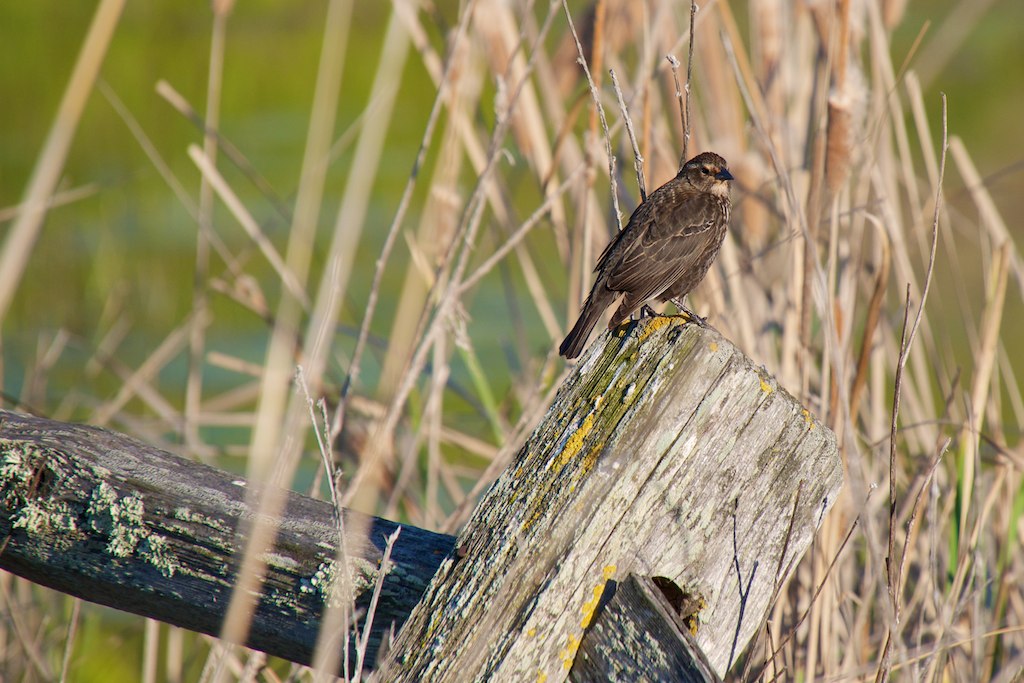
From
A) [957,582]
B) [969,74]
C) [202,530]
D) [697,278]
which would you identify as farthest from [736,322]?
[969,74]

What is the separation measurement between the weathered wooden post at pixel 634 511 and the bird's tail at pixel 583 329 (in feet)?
2.34

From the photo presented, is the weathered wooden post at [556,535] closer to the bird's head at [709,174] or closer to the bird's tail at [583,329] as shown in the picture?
the bird's tail at [583,329]

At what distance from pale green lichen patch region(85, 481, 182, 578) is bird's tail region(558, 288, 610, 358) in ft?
2.93

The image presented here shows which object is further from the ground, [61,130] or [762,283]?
[762,283]

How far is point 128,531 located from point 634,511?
0.69m

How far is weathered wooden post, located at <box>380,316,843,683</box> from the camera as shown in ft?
4.04

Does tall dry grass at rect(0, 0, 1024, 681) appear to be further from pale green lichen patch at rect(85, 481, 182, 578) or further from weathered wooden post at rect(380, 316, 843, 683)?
pale green lichen patch at rect(85, 481, 182, 578)

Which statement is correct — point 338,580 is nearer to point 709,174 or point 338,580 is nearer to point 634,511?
point 634,511

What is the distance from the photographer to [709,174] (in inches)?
108

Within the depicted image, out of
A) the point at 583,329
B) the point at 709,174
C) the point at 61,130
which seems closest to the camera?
the point at 61,130

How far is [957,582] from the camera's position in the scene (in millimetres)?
2152

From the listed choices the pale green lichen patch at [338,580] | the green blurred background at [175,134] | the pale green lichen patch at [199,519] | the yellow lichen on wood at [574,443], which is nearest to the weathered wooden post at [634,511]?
the yellow lichen on wood at [574,443]

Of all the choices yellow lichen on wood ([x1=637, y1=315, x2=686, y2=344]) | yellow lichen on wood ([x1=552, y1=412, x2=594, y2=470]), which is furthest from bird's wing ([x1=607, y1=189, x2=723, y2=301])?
yellow lichen on wood ([x1=552, y1=412, x2=594, y2=470])

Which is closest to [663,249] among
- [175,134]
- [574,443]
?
[574,443]
